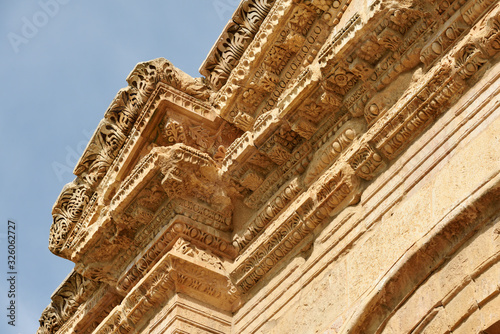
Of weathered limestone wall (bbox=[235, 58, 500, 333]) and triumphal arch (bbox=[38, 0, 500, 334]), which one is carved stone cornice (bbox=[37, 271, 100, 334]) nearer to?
triumphal arch (bbox=[38, 0, 500, 334])

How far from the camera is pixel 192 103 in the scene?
645 centimetres

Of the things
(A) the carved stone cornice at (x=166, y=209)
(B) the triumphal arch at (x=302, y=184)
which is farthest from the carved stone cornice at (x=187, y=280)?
(A) the carved stone cornice at (x=166, y=209)

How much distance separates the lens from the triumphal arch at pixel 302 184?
4227mm

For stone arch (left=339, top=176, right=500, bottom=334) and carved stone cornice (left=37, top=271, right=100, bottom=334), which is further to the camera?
carved stone cornice (left=37, top=271, right=100, bottom=334)

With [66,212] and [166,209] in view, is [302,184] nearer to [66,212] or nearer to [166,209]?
[166,209]

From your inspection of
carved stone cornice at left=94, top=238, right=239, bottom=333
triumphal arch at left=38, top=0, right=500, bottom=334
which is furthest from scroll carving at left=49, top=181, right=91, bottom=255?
carved stone cornice at left=94, top=238, right=239, bottom=333

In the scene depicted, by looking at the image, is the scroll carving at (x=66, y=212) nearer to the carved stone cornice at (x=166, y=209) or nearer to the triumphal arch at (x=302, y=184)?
the triumphal arch at (x=302, y=184)

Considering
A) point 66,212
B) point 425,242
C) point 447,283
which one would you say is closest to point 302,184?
point 425,242

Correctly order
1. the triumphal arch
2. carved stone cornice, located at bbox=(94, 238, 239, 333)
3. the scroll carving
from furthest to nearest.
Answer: the scroll carving
carved stone cornice, located at bbox=(94, 238, 239, 333)
the triumphal arch

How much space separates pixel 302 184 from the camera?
560 centimetres

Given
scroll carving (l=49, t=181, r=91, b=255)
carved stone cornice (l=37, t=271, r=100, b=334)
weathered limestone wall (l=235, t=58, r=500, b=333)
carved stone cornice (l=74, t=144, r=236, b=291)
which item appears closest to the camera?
weathered limestone wall (l=235, t=58, r=500, b=333)

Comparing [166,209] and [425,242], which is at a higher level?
[166,209]

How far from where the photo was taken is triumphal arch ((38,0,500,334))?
423 cm

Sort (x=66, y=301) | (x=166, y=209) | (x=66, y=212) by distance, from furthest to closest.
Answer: (x=66, y=301) < (x=66, y=212) < (x=166, y=209)
